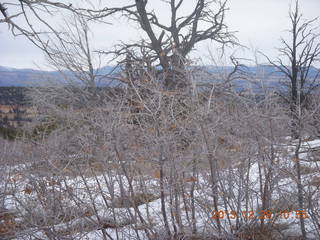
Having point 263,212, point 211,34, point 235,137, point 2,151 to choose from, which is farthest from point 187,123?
point 211,34

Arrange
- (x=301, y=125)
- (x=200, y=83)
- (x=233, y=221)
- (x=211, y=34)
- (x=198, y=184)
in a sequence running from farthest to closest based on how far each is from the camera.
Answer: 1. (x=211, y=34)
2. (x=200, y=83)
3. (x=233, y=221)
4. (x=198, y=184)
5. (x=301, y=125)

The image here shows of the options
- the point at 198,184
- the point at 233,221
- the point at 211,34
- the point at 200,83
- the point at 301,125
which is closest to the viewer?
the point at 301,125

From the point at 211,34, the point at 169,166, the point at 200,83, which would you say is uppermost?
the point at 211,34

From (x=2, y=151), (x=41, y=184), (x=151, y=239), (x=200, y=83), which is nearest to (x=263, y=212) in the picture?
(x=151, y=239)

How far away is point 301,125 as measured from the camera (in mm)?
4301

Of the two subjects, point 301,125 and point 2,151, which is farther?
point 2,151

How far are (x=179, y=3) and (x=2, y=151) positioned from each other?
13.5 meters

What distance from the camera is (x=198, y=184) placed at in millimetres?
4645

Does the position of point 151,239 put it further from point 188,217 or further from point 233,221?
point 233,221

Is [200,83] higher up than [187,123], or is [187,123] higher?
[200,83]
